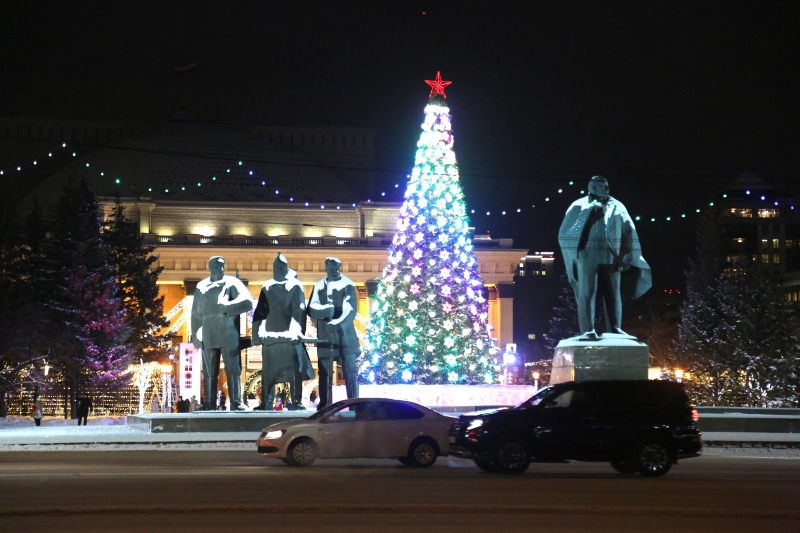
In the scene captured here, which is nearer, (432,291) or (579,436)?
(579,436)

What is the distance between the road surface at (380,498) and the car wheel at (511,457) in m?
0.35

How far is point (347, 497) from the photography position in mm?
15742

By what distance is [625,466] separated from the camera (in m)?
20.6

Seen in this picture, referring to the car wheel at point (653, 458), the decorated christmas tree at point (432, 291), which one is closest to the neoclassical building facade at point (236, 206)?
the decorated christmas tree at point (432, 291)

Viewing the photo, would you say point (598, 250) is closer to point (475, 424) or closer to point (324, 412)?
point (324, 412)

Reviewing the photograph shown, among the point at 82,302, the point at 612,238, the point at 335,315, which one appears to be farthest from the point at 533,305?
the point at 612,238

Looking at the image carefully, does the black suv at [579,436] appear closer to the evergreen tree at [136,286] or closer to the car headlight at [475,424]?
the car headlight at [475,424]

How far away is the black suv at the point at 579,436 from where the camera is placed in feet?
65.6

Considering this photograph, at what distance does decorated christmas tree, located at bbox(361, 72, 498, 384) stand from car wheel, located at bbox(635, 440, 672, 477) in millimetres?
23011

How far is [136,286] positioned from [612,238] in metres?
41.9

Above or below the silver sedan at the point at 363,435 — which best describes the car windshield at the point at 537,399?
above

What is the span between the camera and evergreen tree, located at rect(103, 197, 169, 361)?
62.4 meters

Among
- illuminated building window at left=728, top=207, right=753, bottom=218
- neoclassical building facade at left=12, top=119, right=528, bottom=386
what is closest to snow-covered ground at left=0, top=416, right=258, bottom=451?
neoclassical building facade at left=12, top=119, right=528, bottom=386

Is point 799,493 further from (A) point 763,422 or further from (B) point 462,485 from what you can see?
(A) point 763,422
